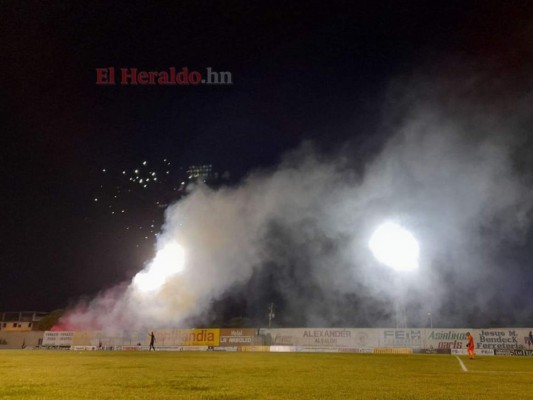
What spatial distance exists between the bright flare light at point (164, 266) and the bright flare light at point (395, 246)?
1683cm

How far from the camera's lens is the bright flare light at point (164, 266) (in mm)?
40000

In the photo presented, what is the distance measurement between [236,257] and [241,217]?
6205 millimetres

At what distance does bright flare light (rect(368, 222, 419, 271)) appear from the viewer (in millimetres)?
34469

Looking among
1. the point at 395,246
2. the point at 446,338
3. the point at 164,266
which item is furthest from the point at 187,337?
the point at 446,338

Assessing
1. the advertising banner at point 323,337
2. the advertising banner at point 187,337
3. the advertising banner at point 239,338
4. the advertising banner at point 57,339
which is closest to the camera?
the advertising banner at point 323,337

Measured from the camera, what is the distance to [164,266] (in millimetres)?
41219

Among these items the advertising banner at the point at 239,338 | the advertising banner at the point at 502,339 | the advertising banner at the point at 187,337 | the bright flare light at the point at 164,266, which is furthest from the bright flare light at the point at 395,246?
Result: the advertising banner at the point at 187,337

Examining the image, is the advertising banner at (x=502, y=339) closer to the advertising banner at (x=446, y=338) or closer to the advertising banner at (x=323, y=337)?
the advertising banner at (x=446, y=338)

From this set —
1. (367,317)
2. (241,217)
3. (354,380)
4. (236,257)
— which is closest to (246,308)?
(367,317)

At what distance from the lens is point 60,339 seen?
50.4 meters

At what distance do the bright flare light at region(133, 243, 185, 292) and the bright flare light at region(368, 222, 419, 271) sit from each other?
16.8 m

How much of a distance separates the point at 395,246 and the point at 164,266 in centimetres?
2050

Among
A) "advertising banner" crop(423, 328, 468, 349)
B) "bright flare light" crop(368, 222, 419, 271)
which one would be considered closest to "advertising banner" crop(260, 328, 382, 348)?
"advertising banner" crop(423, 328, 468, 349)

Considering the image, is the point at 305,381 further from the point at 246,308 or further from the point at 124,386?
the point at 246,308
